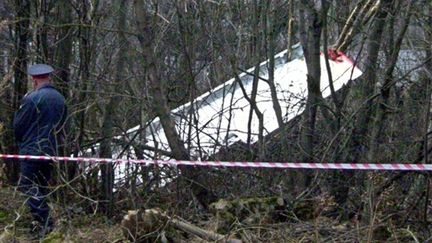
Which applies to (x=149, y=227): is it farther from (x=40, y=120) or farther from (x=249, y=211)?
(x=40, y=120)

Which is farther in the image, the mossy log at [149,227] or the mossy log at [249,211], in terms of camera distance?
the mossy log at [249,211]

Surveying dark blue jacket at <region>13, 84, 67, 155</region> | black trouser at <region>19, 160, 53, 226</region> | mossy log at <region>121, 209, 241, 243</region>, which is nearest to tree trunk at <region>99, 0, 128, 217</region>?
black trouser at <region>19, 160, 53, 226</region>

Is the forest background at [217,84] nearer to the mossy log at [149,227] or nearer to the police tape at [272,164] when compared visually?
the police tape at [272,164]

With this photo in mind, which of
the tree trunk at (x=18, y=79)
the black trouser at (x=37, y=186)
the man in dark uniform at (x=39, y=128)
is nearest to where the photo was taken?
the black trouser at (x=37, y=186)

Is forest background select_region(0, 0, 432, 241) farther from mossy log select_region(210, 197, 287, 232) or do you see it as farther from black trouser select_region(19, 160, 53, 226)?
black trouser select_region(19, 160, 53, 226)

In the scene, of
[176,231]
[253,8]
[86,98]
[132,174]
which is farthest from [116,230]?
[253,8]

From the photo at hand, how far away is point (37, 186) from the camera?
8078 mm

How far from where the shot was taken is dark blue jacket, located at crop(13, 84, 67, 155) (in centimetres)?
828

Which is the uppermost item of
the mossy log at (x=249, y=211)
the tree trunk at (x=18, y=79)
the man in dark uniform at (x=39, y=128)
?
the tree trunk at (x=18, y=79)

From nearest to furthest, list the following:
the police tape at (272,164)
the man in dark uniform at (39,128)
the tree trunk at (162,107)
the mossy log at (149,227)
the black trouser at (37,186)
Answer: the mossy log at (149,227)
the police tape at (272,164)
the black trouser at (37,186)
the man in dark uniform at (39,128)
the tree trunk at (162,107)

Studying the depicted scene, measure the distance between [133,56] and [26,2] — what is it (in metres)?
1.29

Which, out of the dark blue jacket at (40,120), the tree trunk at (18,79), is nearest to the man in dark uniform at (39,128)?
the dark blue jacket at (40,120)

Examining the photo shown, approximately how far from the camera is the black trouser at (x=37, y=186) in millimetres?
8086

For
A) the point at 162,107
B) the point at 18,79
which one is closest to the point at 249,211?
the point at 162,107
